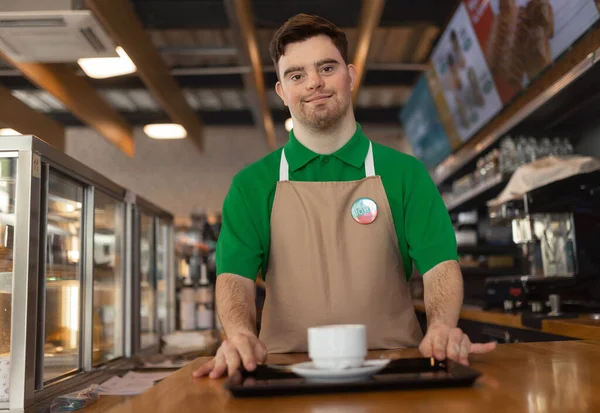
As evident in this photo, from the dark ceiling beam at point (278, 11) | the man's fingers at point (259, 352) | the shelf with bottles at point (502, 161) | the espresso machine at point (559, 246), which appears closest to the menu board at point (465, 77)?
the shelf with bottles at point (502, 161)

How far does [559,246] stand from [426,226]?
1.91 m

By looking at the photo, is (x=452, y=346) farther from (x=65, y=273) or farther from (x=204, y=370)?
(x=65, y=273)

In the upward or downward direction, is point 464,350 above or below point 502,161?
below

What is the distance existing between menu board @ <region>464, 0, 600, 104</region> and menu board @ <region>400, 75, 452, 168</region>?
1.83 meters

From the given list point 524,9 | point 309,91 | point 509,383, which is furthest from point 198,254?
point 509,383

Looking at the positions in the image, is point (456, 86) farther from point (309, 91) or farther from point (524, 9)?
point (309, 91)

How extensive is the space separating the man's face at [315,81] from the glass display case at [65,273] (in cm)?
91

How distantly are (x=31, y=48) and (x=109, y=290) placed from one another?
1494mm

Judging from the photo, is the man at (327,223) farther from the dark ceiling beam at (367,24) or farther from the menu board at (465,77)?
the menu board at (465,77)

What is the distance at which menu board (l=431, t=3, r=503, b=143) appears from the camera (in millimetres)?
4590

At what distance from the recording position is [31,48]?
3.81 meters

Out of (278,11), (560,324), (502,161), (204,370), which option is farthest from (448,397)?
(278,11)

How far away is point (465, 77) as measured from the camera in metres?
5.02

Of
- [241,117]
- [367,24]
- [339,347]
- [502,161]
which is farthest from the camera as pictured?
[241,117]
